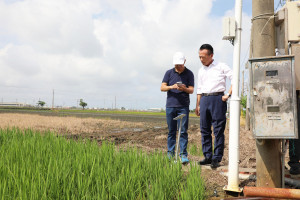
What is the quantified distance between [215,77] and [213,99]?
1.00ft

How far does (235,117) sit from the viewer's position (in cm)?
243

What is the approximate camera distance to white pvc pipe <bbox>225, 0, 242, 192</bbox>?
2391 millimetres

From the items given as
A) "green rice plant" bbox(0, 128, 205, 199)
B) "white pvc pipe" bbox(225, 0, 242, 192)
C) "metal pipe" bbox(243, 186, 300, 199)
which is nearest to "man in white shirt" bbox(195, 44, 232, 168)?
"white pvc pipe" bbox(225, 0, 242, 192)

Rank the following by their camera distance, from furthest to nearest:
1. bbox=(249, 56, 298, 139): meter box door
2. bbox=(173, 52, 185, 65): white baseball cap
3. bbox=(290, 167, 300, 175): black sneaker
Result: bbox=(173, 52, 185, 65): white baseball cap < bbox=(290, 167, 300, 175): black sneaker < bbox=(249, 56, 298, 139): meter box door

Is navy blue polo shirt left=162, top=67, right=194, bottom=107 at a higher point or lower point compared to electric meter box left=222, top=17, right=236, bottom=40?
lower

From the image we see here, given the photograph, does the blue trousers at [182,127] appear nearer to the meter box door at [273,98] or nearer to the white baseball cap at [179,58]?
the white baseball cap at [179,58]

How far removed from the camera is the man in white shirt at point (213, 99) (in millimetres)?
3100

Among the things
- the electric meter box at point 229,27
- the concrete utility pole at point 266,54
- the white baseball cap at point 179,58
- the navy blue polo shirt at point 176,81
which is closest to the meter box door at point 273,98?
the concrete utility pole at point 266,54

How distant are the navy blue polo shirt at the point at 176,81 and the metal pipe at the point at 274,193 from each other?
1727 mm

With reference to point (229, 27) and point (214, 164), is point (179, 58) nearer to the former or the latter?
point (229, 27)

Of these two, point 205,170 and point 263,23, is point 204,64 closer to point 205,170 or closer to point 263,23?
point 263,23

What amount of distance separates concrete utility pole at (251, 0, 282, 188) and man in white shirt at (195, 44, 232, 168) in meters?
0.83

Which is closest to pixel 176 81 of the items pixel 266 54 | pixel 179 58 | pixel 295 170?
pixel 179 58

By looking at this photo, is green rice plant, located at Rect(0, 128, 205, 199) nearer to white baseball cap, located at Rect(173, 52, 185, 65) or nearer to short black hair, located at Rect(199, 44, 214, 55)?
white baseball cap, located at Rect(173, 52, 185, 65)
